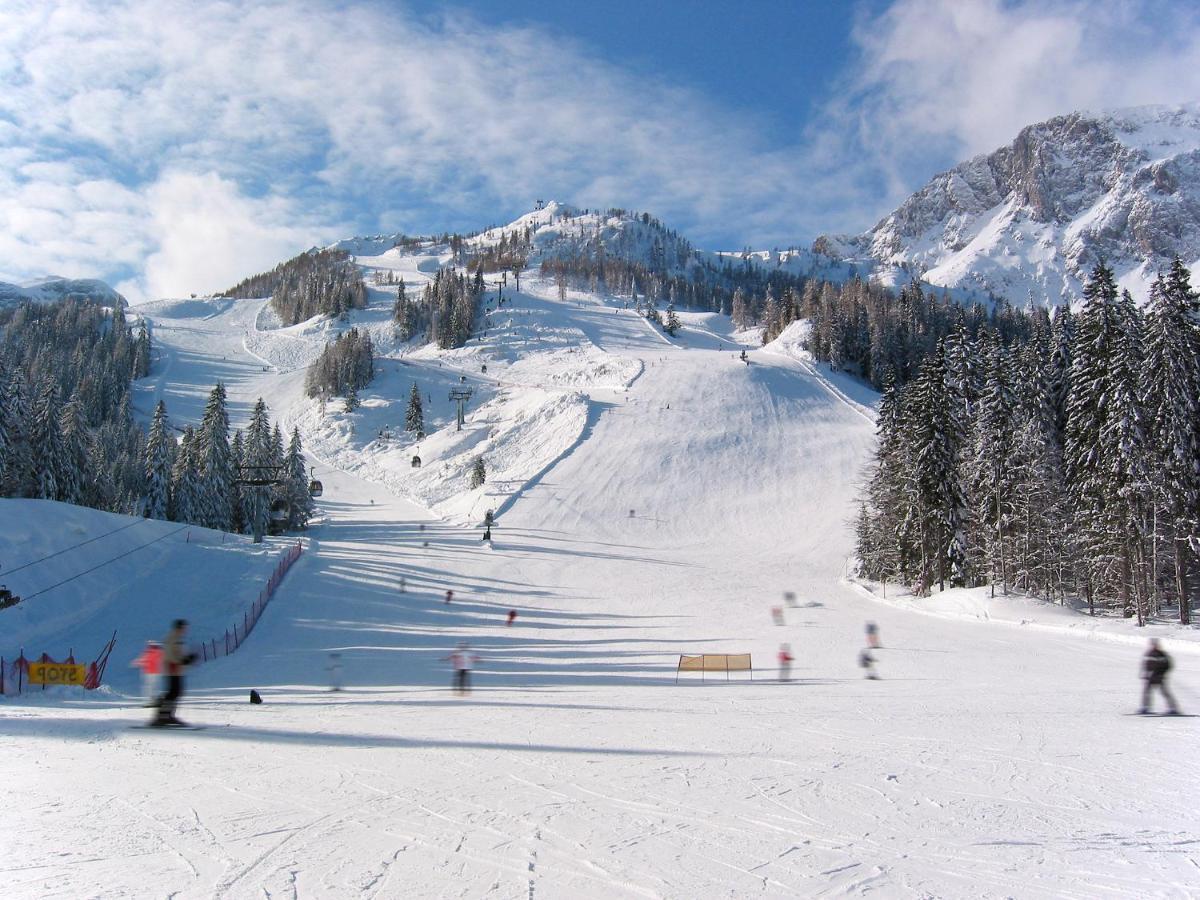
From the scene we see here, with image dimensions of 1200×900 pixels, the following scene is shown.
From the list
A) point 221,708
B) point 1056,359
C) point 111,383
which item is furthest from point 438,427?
point 221,708

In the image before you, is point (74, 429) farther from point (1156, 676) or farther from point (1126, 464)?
point (1126, 464)

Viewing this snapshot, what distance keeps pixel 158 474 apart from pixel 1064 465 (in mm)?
65120

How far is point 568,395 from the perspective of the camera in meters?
89.1

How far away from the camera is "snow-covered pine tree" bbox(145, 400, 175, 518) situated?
190 ft

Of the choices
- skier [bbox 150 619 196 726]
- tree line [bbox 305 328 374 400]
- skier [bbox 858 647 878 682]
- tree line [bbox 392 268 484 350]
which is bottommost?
skier [bbox 858 647 878 682]

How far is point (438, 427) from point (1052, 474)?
8075 centimetres

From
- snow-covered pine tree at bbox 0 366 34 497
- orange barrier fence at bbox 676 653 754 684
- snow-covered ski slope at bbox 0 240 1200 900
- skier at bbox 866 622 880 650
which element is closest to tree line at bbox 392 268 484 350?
snow-covered pine tree at bbox 0 366 34 497

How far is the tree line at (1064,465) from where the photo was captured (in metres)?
31.5

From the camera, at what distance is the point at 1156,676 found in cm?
1477

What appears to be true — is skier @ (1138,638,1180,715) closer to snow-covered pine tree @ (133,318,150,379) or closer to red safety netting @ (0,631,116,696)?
red safety netting @ (0,631,116,696)

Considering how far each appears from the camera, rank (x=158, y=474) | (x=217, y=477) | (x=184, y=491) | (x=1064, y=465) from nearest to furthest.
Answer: (x=1064, y=465) → (x=158, y=474) → (x=184, y=491) → (x=217, y=477)

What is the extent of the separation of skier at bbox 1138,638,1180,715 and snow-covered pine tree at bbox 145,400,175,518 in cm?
6249

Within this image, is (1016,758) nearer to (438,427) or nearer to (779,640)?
(779,640)

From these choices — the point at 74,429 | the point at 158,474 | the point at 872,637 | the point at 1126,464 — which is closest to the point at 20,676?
the point at 872,637
